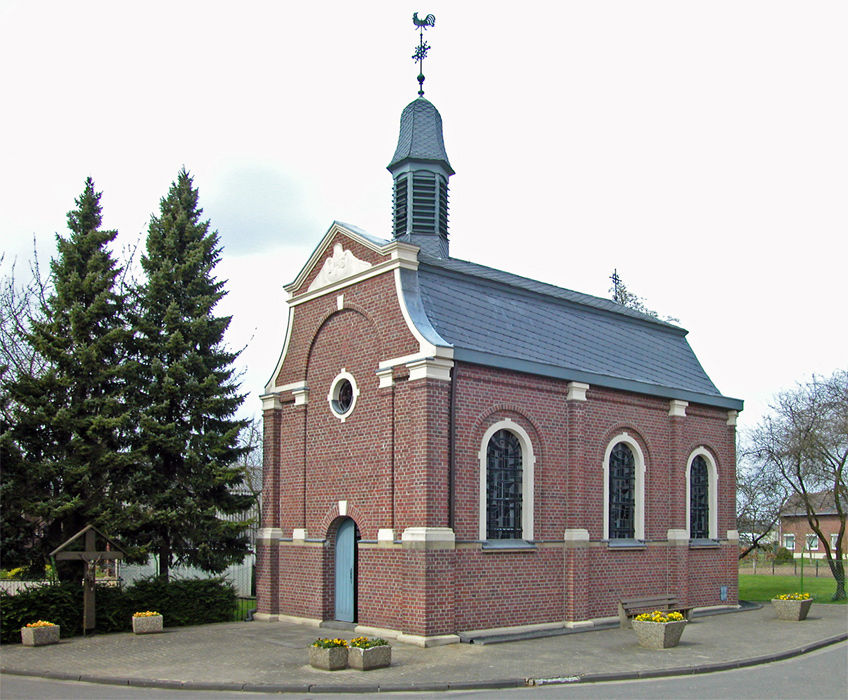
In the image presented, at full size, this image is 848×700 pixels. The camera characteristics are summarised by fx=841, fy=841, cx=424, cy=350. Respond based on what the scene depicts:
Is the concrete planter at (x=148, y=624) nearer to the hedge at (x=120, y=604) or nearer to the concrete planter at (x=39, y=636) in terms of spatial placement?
the hedge at (x=120, y=604)

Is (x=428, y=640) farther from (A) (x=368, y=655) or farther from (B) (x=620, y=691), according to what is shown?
(B) (x=620, y=691)

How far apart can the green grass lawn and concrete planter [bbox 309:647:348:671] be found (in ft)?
60.7

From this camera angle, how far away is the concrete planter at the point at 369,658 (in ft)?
43.1

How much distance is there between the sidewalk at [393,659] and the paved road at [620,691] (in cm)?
28

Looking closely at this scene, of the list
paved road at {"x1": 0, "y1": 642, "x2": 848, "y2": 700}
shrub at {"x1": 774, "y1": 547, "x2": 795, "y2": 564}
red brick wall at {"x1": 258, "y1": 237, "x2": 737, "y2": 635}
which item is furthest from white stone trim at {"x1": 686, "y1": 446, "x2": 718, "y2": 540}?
shrub at {"x1": 774, "y1": 547, "x2": 795, "y2": 564}

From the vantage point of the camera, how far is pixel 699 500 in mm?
22656

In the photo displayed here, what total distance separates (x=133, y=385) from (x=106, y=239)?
360 centimetres

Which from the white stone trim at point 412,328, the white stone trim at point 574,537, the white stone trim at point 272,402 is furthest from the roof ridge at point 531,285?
the white stone trim at point 574,537

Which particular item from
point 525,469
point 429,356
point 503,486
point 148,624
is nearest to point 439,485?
point 503,486

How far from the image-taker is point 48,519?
1814 centimetres

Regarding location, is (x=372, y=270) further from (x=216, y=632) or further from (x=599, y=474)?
(x=216, y=632)

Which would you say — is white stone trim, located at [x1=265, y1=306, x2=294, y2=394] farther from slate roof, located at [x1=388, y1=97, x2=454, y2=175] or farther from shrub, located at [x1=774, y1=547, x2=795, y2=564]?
shrub, located at [x1=774, y1=547, x2=795, y2=564]

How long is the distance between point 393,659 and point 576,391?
7.46 m

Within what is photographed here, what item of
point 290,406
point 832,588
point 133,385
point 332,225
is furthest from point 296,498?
point 832,588
